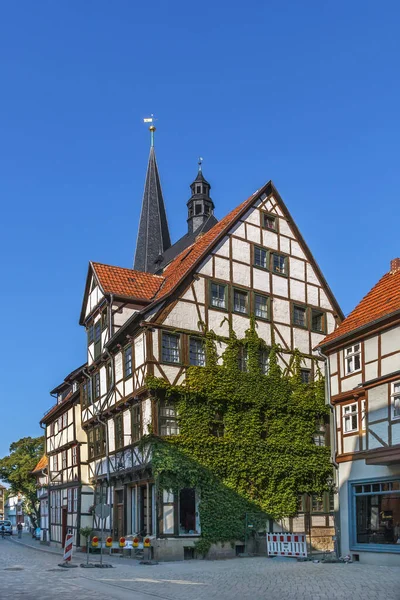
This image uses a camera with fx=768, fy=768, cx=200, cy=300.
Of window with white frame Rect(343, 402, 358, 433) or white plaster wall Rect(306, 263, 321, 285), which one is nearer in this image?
window with white frame Rect(343, 402, 358, 433)

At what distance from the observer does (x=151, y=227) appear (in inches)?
2462

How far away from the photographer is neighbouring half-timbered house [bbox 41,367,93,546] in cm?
4041

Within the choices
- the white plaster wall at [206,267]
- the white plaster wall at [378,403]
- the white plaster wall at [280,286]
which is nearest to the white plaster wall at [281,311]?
the white plaster wall at [280,286]

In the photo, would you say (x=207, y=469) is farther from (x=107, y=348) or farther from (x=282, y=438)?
(x=107, y=348)

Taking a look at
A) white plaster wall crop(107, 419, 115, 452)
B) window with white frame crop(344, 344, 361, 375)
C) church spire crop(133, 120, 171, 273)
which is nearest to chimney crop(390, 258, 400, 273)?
window with white frame crop(344, 344, 361, 375)

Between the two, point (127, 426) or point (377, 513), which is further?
point (127, 426)

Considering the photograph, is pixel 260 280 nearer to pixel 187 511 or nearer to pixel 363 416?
pixel 363 416

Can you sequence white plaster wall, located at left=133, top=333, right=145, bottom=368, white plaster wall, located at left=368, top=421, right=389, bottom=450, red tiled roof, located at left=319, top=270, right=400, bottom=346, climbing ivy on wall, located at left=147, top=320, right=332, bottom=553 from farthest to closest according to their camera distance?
white plaster wall, located at left=133, top=333, right=145, bottom=368
climbing ivy on wall, located at left=147, top=320, right=332, bottom=553
red tiled roof, located at left=319, top=270, right=400, bottom=346
white plaster wall, located at left=368, top=421, right=389, bottom=450

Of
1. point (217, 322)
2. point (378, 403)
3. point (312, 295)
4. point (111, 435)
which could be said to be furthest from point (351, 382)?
point (111, 435)

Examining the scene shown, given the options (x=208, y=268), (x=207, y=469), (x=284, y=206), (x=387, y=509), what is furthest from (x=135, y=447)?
(x=284, y=206)

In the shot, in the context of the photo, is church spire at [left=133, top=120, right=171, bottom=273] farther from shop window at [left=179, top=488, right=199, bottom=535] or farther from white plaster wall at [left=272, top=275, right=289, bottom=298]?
shop window at [left=179, top=488, right=199, bottom=535]

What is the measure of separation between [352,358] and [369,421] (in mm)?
3581

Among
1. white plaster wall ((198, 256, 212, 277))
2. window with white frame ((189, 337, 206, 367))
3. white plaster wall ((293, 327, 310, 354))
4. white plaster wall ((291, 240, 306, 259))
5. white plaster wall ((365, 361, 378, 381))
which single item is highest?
white plaster wall ((291, 240, 306, 259))

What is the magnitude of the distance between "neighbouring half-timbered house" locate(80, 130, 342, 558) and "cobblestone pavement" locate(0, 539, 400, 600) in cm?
516
